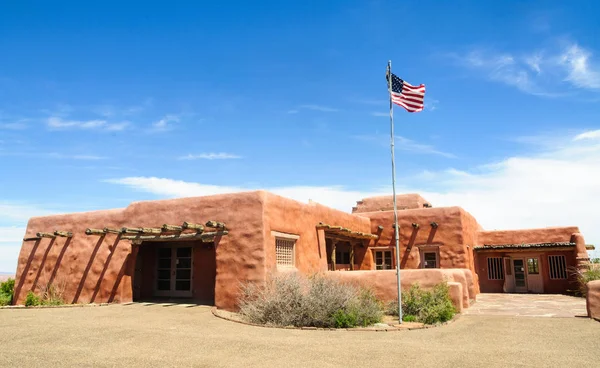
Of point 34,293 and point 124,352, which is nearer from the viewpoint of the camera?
point 124,352

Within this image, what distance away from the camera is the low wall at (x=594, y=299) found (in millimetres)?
11570

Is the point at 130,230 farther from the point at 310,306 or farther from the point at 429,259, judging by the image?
the point at 429,259

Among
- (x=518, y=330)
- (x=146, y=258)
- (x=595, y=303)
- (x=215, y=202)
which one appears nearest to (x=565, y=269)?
(x=595, y=303)

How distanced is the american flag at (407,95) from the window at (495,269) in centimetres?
1407

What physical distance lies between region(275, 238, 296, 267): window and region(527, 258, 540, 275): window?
45.2ft

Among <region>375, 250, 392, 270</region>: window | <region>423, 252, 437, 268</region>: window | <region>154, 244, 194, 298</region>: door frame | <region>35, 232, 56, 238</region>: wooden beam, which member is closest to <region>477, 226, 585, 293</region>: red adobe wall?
<region>423, 252, 437, 268</region>: window

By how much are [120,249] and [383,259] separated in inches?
488

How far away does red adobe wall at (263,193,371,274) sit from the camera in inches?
534

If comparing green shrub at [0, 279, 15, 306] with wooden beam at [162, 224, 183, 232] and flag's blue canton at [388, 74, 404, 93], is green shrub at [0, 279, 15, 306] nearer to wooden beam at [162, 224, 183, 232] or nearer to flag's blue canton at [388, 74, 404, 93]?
wooden beam at [162, 224, 183, 232]

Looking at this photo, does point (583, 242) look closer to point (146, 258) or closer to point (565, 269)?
point (565, 269)

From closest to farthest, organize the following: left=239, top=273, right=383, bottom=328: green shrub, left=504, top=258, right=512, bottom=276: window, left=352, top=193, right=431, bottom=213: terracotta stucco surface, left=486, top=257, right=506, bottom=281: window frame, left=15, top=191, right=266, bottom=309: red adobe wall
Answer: left=239, top=273, right=383, bottom=328: green shrub → left=15, top=191, right=266, bottom=309: red adobe wall → left=504, top=258, right=512, bottom=276: window → left=486, top=257, right=506, bottom=281: window frame → left=352, top=193, right=431, bottom=213: terracotta stucco surface

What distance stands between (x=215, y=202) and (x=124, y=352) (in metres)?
7.17

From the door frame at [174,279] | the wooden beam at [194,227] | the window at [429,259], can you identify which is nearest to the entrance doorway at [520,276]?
the window at [429,259]

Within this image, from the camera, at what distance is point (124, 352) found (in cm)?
753
